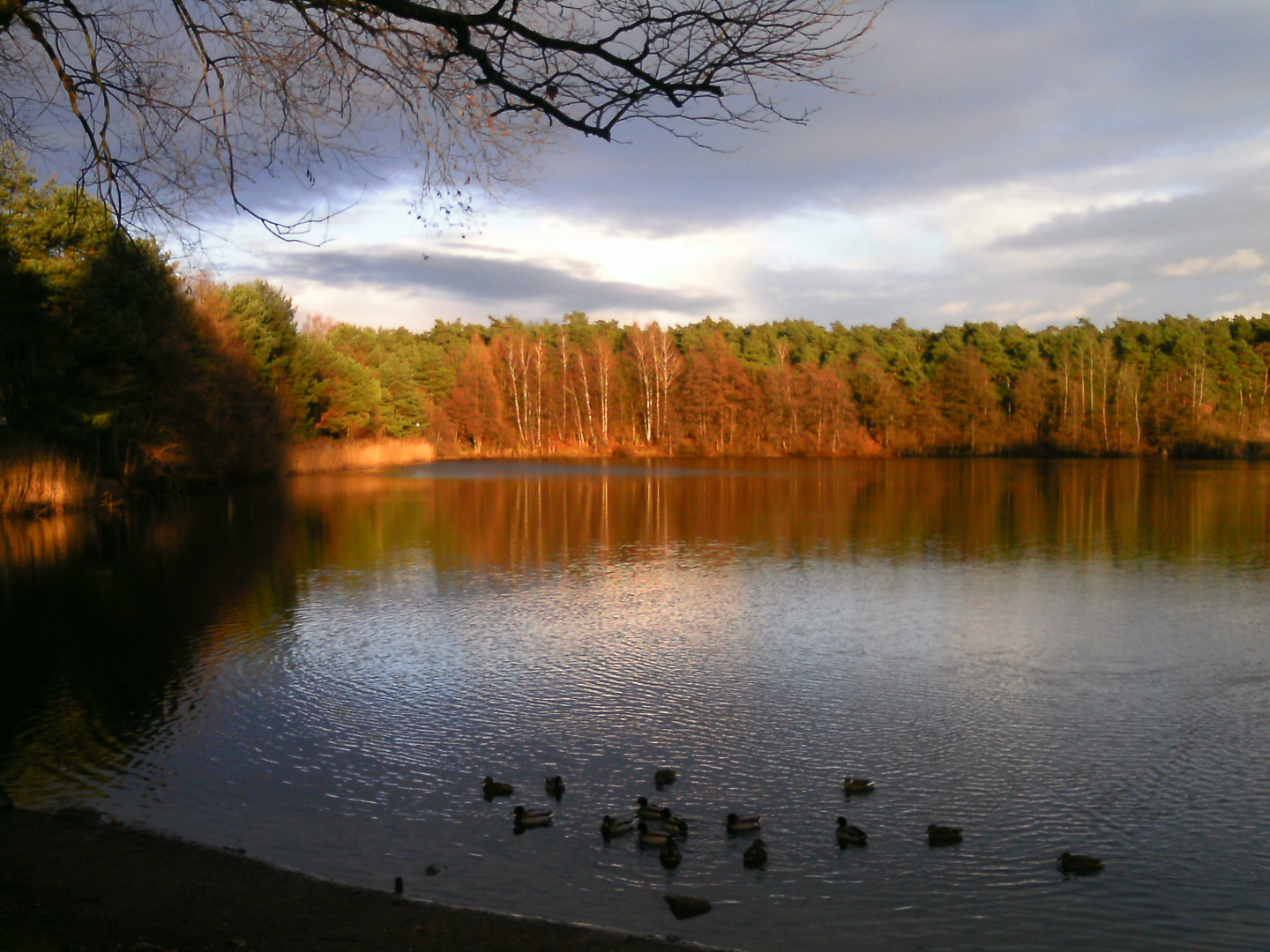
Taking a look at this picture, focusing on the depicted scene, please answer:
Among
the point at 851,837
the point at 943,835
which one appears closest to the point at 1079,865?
the point at 943,835

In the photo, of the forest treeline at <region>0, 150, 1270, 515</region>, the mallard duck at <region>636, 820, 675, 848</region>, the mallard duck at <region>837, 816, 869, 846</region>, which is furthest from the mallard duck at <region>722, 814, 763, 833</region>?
the forest treeline at <region>0, 150, 1270, 515</region>

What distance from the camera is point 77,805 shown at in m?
5.67

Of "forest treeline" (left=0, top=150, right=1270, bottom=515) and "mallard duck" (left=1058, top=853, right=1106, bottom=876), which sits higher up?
"forest treeline" (left=0, top=150, right=1270, bottom=515)

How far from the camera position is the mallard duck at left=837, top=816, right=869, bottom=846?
529 centimetres

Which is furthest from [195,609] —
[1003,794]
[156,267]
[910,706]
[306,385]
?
[306,385]

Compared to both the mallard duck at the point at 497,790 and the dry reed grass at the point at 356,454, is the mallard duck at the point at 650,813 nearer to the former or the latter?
the mallard duck at the point at 497,790

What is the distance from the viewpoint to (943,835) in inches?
209

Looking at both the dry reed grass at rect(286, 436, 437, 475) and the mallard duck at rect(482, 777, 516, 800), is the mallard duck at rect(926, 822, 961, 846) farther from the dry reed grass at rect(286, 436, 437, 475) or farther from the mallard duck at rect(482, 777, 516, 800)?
the dry reed grass at rect(286, 436, 437, 475)

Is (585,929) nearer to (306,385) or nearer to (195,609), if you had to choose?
(195,609)

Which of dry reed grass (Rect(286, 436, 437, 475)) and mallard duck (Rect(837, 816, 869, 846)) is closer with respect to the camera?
mallard duck (Rect(837, 816, 869, 846))

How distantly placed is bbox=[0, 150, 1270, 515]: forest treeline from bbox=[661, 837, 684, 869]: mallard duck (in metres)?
24.4

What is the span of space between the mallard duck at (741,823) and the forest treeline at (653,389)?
2436 cm

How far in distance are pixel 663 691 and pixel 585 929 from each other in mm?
3924

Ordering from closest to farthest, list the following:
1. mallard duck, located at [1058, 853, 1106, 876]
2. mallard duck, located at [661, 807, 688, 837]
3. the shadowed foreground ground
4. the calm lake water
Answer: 1. the shadowed foreground ground
2. the calm lake water
3. mallard duck, located at [1058, 853, 1106, 876]
4. mallard duck, located at [661, 807, 688, 837]
